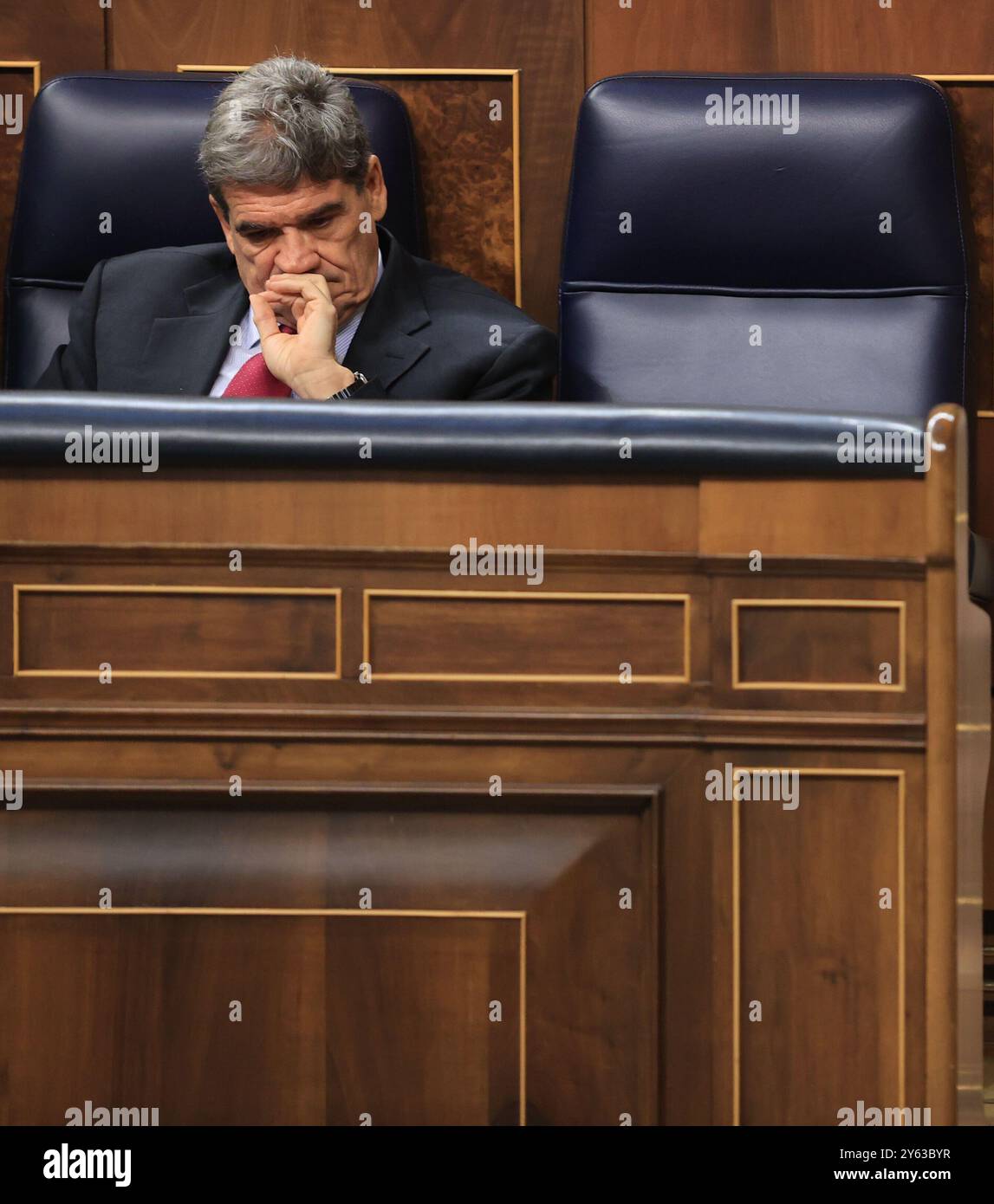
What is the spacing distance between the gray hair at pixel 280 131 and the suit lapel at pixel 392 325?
0.12 meters

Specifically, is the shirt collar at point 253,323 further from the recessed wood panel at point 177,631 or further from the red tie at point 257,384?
the recessed wood panel at point 177,631

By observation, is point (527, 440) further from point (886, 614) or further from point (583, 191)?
point (583, 191)

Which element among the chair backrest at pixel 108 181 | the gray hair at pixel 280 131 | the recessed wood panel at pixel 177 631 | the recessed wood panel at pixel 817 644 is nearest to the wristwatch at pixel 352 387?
the gray hair at pixel 280 131

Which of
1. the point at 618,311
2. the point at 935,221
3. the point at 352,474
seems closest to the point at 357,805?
the point at 352,474

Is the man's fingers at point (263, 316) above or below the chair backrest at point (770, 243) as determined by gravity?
below

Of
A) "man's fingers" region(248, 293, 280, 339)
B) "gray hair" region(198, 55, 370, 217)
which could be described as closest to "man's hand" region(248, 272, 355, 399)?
"man's fingers" region(248, 293, 280, 339)

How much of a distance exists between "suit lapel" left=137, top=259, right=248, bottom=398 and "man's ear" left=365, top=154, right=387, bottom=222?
0.55ft

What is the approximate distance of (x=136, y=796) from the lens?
36.4 inches

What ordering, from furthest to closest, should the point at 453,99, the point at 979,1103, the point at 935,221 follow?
1. the point at 453,99
2. the point at 935,221
3. the point at 979,1103

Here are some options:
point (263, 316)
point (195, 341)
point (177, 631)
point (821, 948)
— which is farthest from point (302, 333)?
point (821, 948)

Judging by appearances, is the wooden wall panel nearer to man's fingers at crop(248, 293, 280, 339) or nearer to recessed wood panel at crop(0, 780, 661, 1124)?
man's fingers at crop(248, 293, 280, 339)

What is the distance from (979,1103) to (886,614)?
12.3 inches

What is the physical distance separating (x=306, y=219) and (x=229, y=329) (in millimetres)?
149

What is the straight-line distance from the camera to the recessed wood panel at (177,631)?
91cm
